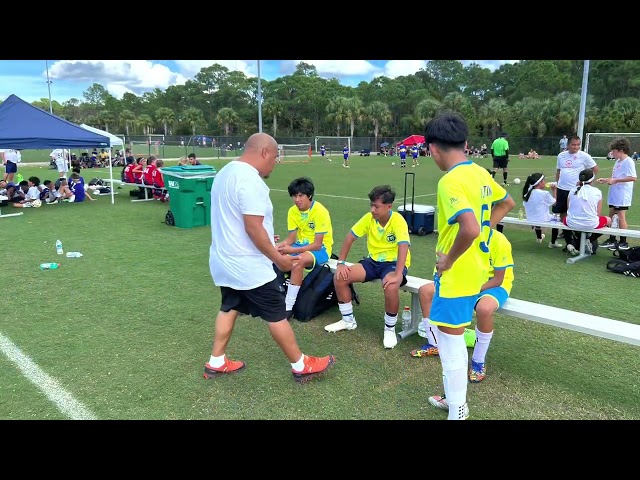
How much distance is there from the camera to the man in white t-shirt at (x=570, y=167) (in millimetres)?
7902

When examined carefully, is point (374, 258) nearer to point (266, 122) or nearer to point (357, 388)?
point (357, 388)

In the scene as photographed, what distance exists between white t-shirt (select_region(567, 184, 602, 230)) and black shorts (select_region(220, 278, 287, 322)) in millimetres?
5610

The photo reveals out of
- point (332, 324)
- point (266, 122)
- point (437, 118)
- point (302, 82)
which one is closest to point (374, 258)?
point (332, 324)

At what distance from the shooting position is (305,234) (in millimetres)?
5238

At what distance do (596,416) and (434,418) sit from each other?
1.11 m

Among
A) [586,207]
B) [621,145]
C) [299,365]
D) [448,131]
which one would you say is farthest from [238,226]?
[621,145]

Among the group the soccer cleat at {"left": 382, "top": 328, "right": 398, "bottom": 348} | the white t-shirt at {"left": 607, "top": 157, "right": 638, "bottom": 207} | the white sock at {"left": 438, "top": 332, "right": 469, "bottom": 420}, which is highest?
the white t-shirt at {"left": 607, "top": 157, "right": 638, "bottom": 207}

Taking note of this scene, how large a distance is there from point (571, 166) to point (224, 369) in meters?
7.10

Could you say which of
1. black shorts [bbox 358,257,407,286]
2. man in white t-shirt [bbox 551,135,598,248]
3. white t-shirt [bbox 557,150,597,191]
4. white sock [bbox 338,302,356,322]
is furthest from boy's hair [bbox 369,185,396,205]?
white t-shirt [bbox 557,150,597,191]

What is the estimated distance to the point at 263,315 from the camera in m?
3.45

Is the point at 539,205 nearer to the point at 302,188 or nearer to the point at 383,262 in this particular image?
the point at 383,262

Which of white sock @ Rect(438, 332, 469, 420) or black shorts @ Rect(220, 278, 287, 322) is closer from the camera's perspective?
white sock @ Rect(438, 332, 469, 420)

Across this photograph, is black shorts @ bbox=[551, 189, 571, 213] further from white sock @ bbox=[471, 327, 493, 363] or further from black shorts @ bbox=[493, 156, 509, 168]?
black shorts @ bbox=[493, 156, 509, 168]

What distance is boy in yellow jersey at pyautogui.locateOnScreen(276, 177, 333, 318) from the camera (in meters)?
4.88
